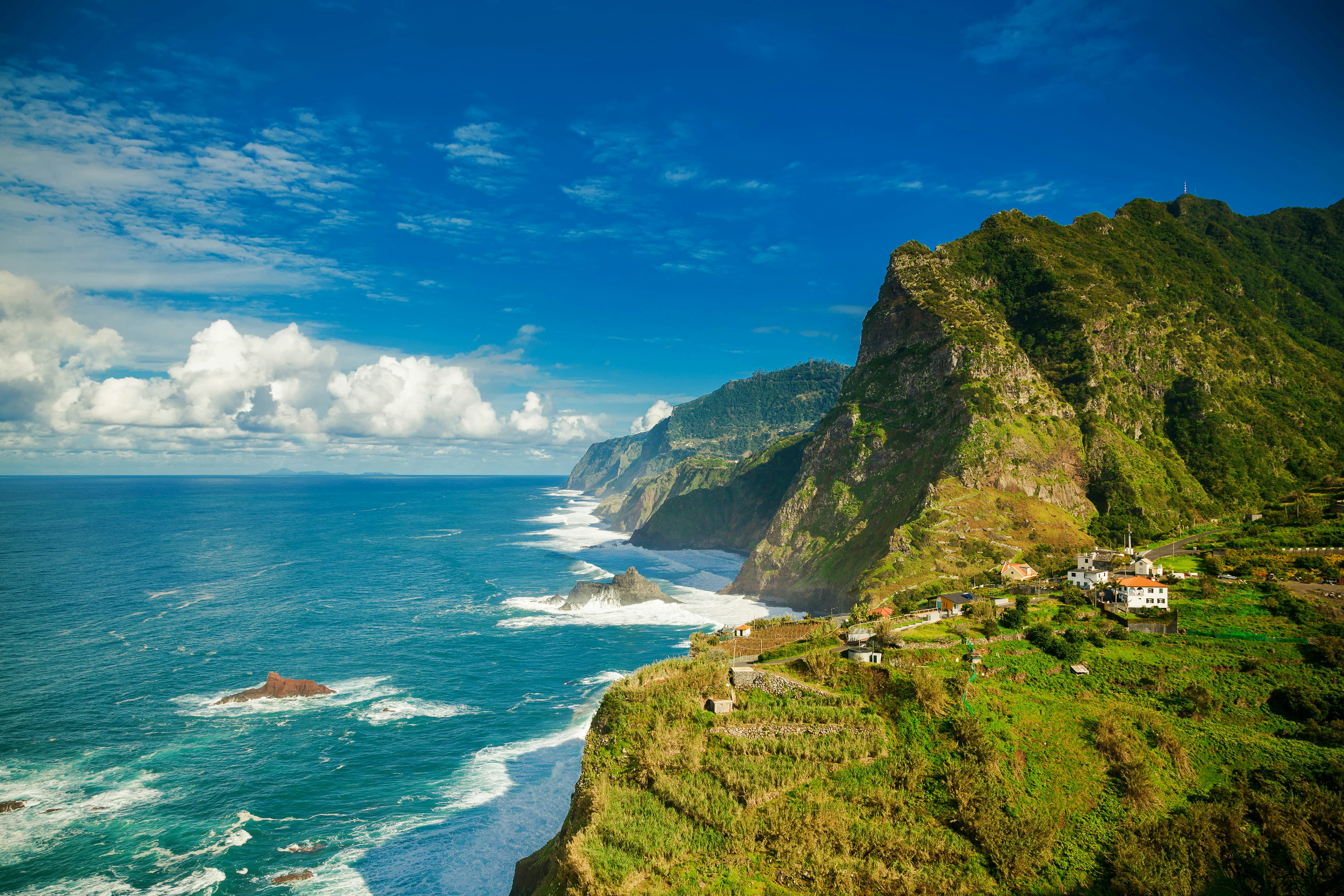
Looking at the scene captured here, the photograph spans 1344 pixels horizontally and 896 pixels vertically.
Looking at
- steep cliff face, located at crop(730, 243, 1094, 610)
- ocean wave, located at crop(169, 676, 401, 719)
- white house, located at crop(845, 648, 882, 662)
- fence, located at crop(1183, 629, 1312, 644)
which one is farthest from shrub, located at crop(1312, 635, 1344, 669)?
ocean wave, located at crop(169, 676, 401, 719)

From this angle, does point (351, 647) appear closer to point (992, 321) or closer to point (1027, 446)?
point (1027, 446)

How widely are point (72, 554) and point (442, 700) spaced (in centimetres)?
11516

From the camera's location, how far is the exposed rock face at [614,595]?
96.2 m

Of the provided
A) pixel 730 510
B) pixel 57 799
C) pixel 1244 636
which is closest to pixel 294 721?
pixel 57 799

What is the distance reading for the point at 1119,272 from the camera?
444 feet

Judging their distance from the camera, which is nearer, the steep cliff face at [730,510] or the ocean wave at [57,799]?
the ocean wave at [57,799]

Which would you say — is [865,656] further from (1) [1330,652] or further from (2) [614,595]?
(2) [614,595]

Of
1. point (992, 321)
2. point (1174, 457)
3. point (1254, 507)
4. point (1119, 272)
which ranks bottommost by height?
point (1254, 507)

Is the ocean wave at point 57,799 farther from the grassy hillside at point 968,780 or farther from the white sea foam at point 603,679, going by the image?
the white sea foam at point 603,679

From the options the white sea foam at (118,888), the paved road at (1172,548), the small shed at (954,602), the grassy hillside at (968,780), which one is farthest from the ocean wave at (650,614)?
the grassy hillside at (968,780)

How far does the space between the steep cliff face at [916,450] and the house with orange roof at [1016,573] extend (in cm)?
798

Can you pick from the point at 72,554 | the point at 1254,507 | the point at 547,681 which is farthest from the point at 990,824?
the point at 72,554

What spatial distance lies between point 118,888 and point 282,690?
27877 mm

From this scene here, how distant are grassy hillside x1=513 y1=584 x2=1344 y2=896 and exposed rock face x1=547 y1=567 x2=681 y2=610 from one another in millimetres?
61861
